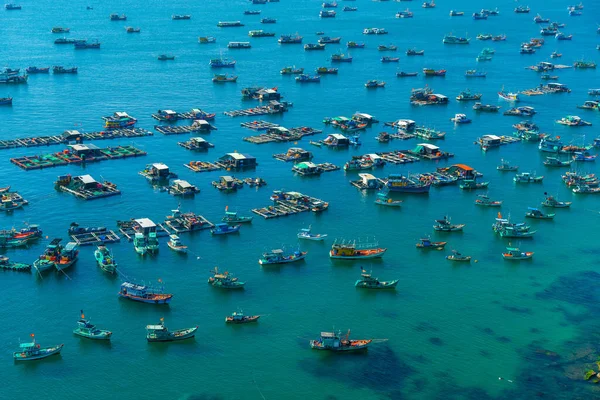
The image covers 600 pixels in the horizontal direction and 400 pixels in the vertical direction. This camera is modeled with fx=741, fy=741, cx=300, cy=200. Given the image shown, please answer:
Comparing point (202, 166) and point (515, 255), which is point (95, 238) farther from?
point (515, 255)

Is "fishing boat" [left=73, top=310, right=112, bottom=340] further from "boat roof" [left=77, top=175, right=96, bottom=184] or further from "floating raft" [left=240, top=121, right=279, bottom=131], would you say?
"floating raft" [left=240, top=121, right=279, bottom=131]

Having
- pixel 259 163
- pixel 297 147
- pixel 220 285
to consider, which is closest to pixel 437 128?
pixel 297 147

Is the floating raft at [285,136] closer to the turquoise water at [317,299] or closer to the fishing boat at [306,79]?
the turquoise water at [317,299]

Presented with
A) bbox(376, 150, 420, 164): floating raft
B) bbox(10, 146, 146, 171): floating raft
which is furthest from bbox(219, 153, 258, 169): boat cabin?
bbox(376, 150, 420, 164): floating raft

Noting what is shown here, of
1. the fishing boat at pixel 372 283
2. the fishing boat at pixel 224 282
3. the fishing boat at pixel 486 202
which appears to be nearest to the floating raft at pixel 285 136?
the fishing boat at pixel 486 202

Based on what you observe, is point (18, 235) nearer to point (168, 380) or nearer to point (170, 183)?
point (170, 183)

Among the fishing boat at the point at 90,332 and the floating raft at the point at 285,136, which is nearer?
the fishing boat at the point at 90,332

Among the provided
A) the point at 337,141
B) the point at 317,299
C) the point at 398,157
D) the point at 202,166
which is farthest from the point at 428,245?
the point at 337,141
